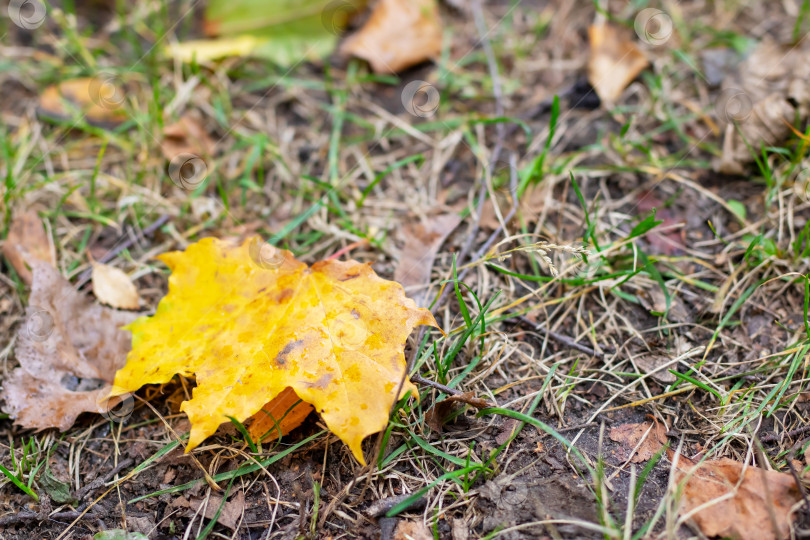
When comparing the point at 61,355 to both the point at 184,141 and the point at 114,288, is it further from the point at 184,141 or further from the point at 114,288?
the point at 184,141

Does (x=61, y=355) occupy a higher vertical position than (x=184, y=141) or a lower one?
lower

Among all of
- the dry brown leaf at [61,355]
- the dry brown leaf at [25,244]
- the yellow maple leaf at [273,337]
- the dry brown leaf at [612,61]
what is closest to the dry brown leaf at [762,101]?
the dry brown leaf at [612,61]

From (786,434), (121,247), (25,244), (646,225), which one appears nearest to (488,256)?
(646,225)

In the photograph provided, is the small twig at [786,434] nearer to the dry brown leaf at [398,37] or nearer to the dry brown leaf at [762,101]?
the dry brown leaf at [762,101]

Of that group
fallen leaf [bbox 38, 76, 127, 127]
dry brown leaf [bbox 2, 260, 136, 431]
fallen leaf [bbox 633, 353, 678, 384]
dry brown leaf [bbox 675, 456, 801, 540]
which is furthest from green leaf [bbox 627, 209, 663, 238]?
fallen leaf [bbox 38, 76, 127, 127]

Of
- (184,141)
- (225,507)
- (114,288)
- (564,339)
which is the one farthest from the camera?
(184,141)

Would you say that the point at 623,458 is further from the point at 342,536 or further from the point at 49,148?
the point at 49,148
